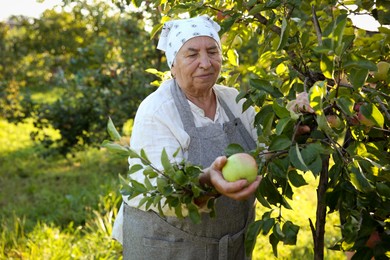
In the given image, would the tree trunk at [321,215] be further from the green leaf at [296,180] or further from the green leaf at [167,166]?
the green leaf at [167,166]

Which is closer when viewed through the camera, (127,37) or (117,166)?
(127,37)

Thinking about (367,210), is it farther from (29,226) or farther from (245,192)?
(29,226)

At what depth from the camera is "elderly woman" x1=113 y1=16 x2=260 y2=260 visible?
1825 mm

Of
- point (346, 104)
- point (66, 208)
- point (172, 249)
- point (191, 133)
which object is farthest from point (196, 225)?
point (66, 208)

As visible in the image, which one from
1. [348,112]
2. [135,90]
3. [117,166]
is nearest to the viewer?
[348,112]

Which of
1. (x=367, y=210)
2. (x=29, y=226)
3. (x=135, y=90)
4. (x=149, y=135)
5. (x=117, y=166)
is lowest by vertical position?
(x=117, y=166)

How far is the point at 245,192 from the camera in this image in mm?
1366

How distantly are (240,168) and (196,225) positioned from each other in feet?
2.03

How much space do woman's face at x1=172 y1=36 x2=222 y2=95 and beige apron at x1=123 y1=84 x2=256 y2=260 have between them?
0.07 meters

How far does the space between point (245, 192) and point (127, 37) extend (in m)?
3.85

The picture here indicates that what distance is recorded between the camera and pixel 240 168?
1354 mm

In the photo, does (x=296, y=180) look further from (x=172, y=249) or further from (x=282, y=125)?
(x=172, y=249)

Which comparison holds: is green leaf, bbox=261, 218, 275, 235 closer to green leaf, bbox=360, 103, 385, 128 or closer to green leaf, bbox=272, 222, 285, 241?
green leaf, bbox=272, 222, 285, 241

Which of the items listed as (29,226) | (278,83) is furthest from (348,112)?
(29,226)
